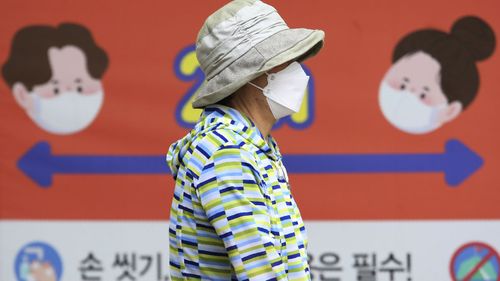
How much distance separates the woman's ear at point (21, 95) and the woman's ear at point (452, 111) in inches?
60.5

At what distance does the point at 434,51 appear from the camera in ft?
10.1

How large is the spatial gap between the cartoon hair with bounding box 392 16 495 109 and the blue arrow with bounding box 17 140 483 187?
20cm

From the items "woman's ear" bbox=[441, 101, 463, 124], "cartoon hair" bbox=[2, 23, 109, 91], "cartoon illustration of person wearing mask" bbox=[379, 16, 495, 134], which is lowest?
"woman's ear" bbox=[441, 101, 463, 124]

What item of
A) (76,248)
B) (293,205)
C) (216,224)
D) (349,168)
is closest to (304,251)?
(293,205)

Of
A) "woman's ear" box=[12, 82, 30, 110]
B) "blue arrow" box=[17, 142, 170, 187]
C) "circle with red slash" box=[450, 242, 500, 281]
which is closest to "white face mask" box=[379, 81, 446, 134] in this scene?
"circle with red slash" box=[450, 242, 500, 281]

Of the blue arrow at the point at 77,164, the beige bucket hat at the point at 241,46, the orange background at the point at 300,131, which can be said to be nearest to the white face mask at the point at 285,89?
the beige bucket hat at the point at 241,46

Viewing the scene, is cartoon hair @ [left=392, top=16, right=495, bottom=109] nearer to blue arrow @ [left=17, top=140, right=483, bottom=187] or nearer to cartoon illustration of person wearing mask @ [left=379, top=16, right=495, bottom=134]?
cartoon illustration of person wearing mask @ [left=379, top=16, right=495, bottom=134]

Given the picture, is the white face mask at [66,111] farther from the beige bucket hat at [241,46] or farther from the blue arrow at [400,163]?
the beige bucket hat at [241,46]

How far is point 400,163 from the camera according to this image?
10.1 feet

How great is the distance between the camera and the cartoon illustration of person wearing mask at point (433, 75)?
9.98ft

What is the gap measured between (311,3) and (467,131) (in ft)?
2.37

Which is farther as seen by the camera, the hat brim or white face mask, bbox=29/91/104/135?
white face mask, bbox=29/91/104/135

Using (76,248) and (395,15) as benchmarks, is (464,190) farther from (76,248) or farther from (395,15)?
(76,248)

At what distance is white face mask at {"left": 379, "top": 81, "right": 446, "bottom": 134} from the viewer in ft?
10.1
